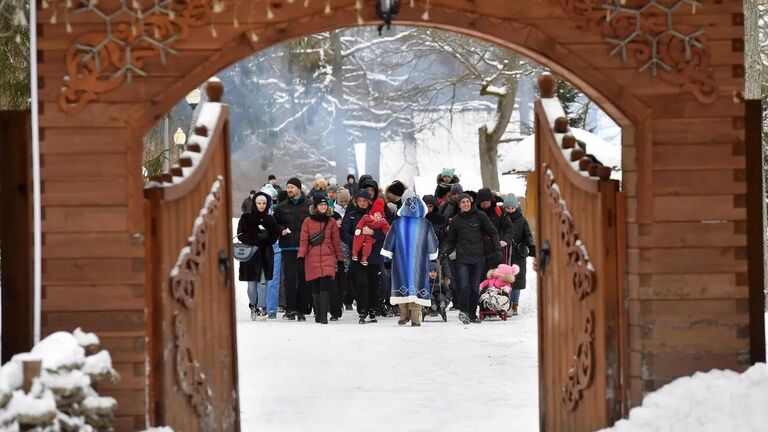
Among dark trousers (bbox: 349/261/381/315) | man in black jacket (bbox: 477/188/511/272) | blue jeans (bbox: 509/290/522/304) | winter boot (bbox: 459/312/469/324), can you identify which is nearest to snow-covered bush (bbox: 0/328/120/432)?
winter boot (bbox: 459/312/469/324)

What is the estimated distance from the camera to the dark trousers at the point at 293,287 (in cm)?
1864

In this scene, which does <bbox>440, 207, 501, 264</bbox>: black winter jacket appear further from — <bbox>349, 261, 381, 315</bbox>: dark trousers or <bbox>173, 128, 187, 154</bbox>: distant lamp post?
<bbox>173, 128, 187, 154</bbox>: distant lamp post

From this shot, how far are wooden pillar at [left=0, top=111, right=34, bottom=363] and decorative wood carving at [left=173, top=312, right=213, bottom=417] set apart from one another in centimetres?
80

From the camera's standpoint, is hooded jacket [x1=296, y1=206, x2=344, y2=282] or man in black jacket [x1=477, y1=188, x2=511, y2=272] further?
man in black jacket [x1=477, y1=188, x2=511, y2=272]

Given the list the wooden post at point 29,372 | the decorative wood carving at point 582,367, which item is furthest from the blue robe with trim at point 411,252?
the wooden post at point 29,372

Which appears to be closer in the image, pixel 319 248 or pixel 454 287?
pixel 319 248

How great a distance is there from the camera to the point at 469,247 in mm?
17891

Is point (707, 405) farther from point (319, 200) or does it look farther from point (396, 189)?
point (396, 189)

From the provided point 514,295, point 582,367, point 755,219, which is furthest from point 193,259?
point 514,295

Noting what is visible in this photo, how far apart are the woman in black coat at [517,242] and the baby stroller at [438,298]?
891 mm

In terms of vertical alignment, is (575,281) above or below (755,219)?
below

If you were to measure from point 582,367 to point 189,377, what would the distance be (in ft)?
7.06

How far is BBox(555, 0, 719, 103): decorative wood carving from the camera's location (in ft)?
26.4

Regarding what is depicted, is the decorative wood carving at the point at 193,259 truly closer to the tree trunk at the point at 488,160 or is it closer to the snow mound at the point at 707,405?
the snow mound at the point at 707,405
